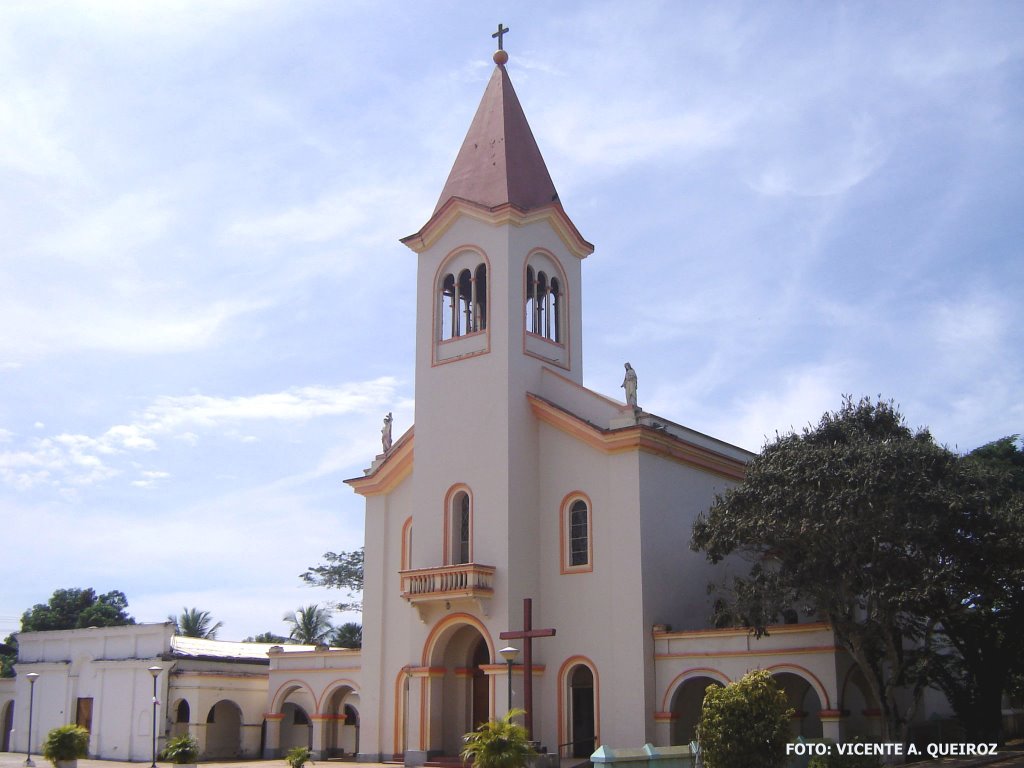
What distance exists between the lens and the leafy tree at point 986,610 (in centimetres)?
2223

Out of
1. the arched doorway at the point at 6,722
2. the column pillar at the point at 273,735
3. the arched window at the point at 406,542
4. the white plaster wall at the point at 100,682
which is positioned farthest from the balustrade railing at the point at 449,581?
the arched doorway at the point at 6,722

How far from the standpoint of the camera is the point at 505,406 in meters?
29.3

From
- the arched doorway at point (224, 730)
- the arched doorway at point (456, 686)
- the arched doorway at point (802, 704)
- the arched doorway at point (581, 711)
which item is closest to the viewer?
the arched doorway at point (802, 704)

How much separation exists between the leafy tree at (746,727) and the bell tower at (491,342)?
834 cm

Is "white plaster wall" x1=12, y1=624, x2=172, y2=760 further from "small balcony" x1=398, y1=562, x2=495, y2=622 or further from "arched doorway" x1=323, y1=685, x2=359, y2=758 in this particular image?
"small balcony" x1=398, y1=562, x2=495, y2=622

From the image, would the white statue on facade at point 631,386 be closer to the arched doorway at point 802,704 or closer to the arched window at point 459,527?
the arched window at point 459,527

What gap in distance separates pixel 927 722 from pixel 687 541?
328 inches

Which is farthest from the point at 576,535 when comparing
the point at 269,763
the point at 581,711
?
the point at 269,763

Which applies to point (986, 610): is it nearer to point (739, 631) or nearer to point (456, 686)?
point (739, 631)

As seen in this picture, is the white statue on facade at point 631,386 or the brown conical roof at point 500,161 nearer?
the white statue on facade at point 631,386

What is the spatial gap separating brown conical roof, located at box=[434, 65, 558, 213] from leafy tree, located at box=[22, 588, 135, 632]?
37.0 meters

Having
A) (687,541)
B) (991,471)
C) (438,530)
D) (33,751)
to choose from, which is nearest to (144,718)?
(33,751)

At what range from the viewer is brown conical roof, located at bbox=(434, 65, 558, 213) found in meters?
31.6

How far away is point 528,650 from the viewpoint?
26297 millimetres
